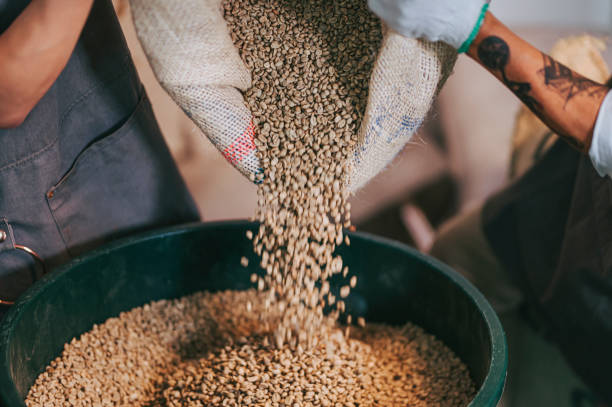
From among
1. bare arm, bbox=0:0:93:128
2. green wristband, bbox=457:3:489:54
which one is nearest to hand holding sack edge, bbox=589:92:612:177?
green wristband, bbox=457:3:489:54

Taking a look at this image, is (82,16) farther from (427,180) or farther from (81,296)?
(427,180)

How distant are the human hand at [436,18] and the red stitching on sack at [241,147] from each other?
0.29 meters

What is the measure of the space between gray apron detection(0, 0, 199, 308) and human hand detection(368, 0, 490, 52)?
518mm

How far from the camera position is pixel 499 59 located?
0.84m

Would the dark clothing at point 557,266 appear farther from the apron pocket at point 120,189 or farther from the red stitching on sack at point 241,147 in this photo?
the apron pocket at point 120,189

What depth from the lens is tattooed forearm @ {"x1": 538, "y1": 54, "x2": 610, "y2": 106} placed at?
2.80ft

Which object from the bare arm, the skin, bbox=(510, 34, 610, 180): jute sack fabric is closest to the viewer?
the bare arm

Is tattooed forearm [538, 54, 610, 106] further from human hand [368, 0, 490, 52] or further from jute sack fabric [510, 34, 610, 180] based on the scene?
jute sack fabric [510, 34, 610, 180]

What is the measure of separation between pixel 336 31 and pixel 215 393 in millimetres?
653

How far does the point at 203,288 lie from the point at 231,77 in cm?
50

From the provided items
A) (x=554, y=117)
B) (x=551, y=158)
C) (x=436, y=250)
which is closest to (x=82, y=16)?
(x=554, y=117)

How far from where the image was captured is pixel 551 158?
1409 millimetres

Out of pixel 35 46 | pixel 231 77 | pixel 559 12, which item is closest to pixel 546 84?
pixel 231 77

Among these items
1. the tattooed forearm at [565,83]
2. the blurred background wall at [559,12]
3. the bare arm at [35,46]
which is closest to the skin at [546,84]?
the tattooed forearm at [565,83]
